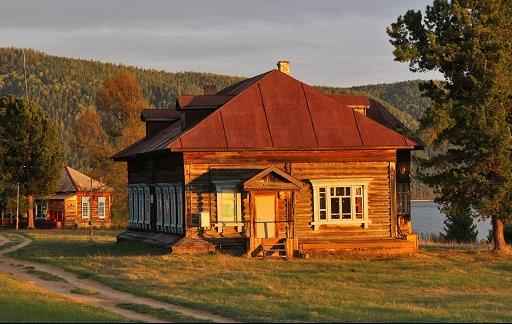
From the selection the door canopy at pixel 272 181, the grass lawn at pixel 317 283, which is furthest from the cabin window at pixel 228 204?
the grass lawn at pixel 317 283

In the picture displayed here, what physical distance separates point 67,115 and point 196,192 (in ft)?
533

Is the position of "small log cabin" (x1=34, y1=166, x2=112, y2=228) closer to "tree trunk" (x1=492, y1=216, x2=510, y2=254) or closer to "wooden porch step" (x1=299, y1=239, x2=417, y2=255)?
"wooden porch step" (x1=299, y1=239, x2=417, y2=255)

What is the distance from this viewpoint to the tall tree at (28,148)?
69.4m

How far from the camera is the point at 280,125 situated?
38.7 m

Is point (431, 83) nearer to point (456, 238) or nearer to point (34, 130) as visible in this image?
point (456, 238)

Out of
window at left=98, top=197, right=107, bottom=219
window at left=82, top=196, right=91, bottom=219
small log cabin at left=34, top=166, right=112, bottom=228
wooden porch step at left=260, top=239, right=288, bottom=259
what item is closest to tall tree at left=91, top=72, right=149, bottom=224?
small log cabin at left=34, top=166, right=112, bottom=228

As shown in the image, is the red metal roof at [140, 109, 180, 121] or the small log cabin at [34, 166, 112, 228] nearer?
the red metal roof at [140, 109, 180, 121]

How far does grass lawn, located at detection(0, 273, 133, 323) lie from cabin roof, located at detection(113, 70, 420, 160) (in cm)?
1335

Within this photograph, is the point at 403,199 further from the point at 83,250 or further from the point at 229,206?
the point at 83,250

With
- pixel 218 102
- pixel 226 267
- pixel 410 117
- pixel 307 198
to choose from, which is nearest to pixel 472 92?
pixel 307 198

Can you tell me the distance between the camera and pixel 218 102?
3950 centimetres

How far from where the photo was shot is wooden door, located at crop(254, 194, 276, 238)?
124 ft

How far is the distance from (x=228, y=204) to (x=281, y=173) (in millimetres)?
2887

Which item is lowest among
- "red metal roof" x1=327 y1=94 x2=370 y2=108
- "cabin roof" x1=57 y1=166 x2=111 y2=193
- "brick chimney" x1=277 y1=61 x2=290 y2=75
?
"cabin roof" x1=57 y1=166 x2=111 y2=193
